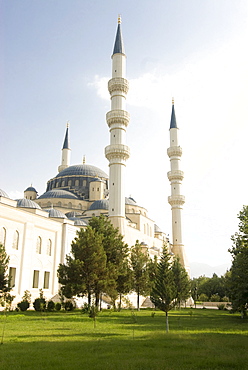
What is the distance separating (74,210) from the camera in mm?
41281

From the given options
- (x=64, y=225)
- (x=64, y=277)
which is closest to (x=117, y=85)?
(x=64, y=225)

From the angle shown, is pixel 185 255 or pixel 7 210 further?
pixel 185 255

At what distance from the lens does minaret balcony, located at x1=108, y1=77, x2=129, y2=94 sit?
1293 inches

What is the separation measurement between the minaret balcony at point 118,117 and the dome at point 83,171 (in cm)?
1597

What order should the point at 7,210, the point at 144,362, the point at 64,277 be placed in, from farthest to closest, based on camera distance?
1. the point at 7,210
2. the point at 64,277
3. the point at 144,362

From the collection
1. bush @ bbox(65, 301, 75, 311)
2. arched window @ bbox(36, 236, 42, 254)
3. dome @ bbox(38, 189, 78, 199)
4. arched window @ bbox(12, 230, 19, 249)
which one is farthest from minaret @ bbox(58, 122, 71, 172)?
bush @ bbox(65, 301, 75, 311)

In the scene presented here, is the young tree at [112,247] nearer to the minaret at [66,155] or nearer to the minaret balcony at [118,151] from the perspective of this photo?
the minaret balcony at [118,151]

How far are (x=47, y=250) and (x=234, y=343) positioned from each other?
19832 millimetres

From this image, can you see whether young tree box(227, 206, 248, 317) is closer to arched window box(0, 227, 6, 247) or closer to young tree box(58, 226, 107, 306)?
young tree box(58, 226, 107, 306)

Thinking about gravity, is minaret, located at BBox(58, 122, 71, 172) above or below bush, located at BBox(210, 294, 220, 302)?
above

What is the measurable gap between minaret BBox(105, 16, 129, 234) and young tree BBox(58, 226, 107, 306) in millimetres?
9780

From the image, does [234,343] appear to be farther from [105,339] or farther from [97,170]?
[97,170]

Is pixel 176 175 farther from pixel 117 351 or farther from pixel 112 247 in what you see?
pixel 117 351

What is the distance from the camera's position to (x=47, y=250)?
27.6 m
